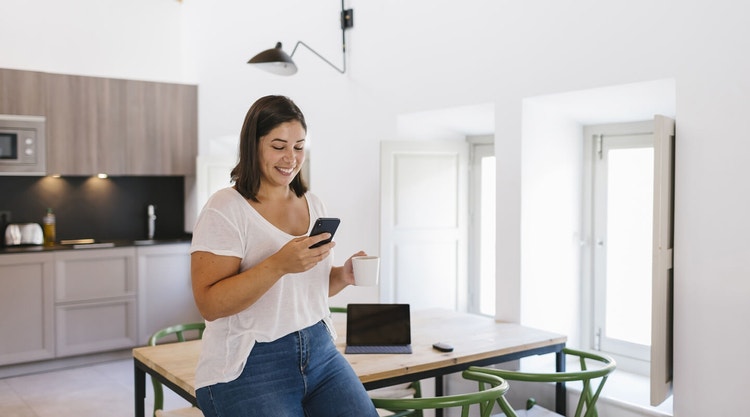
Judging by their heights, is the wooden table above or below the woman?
below

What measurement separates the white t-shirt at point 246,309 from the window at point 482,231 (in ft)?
8.92

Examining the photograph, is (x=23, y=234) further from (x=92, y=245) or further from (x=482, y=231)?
(x=482, y=231)

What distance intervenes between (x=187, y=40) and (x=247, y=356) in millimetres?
5107

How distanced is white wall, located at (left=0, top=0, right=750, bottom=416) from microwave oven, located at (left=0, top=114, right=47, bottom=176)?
667 mm

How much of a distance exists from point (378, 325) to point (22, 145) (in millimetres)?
3564

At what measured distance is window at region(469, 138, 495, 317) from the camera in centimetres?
446

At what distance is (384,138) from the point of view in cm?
439

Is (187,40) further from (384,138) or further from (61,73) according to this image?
(384,138)

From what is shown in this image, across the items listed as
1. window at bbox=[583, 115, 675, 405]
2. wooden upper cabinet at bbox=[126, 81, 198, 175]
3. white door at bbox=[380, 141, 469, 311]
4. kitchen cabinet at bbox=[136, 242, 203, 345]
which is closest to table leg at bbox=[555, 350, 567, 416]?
window at bbox=[583, 115, 675, 405]

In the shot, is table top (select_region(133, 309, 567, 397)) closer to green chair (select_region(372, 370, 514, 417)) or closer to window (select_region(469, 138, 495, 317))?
green chair (select_region(372, 370, 514, 417))

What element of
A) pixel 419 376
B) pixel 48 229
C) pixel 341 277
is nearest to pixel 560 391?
pixel 419 376

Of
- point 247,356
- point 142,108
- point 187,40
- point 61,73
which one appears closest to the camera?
point 247,356

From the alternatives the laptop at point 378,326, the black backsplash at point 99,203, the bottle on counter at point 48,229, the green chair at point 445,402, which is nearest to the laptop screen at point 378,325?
the laptop at point 378,326

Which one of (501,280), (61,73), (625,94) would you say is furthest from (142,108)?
(625,94)
